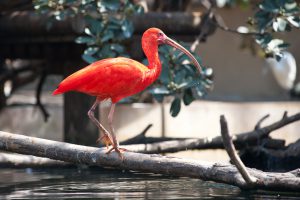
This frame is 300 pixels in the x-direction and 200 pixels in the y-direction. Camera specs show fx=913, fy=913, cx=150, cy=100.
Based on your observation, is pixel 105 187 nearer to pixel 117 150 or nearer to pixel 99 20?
pixel 117 150

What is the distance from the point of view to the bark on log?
6176 millimetres

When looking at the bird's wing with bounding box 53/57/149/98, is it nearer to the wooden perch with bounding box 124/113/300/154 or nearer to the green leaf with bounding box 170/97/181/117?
the wooden perch with bounding box 124/113/300/154

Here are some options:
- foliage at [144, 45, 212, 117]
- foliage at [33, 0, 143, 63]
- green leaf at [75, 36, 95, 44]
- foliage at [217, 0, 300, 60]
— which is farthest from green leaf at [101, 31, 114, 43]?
foliage at [217, 0, 300, 60]

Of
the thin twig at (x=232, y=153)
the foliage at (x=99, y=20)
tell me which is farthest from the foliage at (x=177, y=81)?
the thin twig at (x=232, y=153)

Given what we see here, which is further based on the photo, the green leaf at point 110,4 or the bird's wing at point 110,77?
the green leaf at point 110,4

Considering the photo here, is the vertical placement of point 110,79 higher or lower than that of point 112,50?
lower

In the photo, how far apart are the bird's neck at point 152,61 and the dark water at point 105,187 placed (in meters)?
0.88

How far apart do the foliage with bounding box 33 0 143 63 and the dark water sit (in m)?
1.13

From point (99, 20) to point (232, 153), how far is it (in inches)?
134

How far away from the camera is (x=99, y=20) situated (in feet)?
28.5

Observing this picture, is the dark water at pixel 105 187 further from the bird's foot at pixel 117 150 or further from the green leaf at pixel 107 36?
the green leaf at pixel 107 36

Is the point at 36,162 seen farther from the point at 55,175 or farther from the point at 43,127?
the point at 43,127

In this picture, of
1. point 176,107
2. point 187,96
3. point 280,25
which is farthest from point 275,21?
point 176,107

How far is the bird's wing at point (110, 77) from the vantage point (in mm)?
7043
